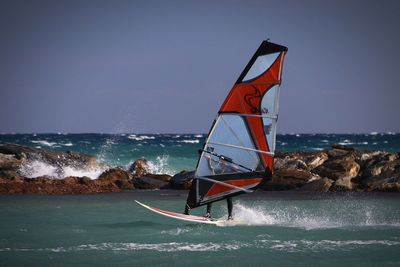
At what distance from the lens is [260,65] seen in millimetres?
17203

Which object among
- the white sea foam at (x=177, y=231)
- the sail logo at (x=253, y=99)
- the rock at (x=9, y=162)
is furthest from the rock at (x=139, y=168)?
the sail logo at (x=253, y=99)

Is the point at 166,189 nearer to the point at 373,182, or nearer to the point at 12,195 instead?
the point at 12,195

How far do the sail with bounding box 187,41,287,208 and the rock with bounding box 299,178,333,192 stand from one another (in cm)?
1120

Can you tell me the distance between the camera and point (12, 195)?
26047 mm

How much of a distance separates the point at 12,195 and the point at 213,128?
1286cm

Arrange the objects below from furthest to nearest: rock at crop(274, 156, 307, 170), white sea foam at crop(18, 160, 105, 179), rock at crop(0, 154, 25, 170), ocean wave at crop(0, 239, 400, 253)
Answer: white sea foam at crop(18, 160, 105, 179), rock at crop(274, 156, 307, 170), rock at crop(0, 154, 25, 170), ocean wave at crop(0, 239, 400, 253)

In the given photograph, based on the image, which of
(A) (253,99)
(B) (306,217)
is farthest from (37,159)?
(A) (253,99)

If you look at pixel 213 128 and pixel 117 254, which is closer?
pixel 117 254

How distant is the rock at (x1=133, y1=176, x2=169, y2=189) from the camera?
97.9 ft

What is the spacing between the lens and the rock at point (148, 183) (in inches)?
1174

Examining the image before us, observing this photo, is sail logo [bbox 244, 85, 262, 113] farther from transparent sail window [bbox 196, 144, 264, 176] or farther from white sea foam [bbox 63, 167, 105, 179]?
white sea foam [bbox 63, 167, 105, 179]

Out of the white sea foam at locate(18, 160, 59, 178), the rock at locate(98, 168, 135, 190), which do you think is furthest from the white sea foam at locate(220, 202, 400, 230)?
the white sea foam at locate(18, 160, 59, 178)

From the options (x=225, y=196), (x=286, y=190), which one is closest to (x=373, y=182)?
(x=286, y=190)

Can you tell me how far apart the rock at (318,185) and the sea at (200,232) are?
161 centimetres
